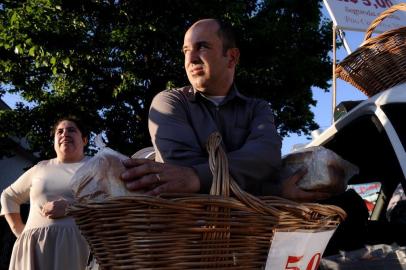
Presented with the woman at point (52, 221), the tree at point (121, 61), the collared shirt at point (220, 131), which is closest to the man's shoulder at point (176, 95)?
the collared shirt at point (220, 131)

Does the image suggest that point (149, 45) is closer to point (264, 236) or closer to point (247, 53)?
point (247, 53)

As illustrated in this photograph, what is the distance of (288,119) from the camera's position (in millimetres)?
12586

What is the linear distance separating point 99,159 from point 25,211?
4177 millimetres

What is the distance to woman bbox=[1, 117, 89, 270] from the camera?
11.4 feet

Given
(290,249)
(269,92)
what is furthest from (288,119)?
(290,249)

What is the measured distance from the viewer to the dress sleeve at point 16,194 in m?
3.92

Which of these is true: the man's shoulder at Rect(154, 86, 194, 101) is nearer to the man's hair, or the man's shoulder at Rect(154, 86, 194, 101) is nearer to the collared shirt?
the collared shirt

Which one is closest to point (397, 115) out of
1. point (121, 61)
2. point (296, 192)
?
point (296, 192)

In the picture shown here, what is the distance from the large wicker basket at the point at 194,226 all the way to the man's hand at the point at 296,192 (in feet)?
0.63

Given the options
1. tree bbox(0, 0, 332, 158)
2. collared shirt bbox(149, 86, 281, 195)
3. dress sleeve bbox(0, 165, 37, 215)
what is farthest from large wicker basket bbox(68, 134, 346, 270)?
tree bbox(0, 0, 332, 158)

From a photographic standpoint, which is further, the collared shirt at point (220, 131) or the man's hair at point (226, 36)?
the man's hair at point (226, 36)

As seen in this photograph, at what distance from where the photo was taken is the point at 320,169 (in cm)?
150

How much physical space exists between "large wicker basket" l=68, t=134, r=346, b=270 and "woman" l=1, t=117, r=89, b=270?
2254mm

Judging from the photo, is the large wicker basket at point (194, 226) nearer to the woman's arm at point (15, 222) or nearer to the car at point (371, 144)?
the car at point (371, 144)
